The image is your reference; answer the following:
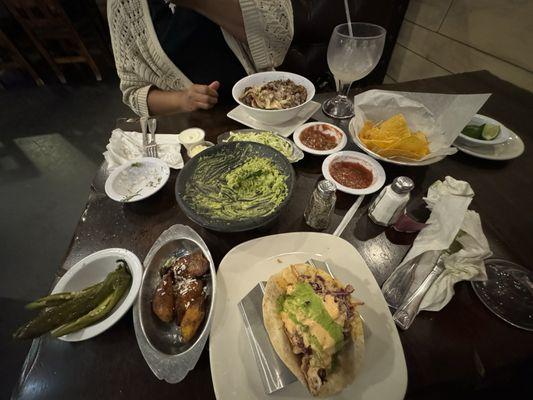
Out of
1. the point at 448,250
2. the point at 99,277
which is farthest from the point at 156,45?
the point at 448,250

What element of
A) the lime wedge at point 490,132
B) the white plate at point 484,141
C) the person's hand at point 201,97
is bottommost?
the white plate at point 484,141

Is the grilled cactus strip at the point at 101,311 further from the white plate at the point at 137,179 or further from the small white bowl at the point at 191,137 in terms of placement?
the small white bowl at the point at 191,137

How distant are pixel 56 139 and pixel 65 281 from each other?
3.87 m

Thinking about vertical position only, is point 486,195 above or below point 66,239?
above

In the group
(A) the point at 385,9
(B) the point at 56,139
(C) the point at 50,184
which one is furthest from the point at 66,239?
(A) the point at 385,9

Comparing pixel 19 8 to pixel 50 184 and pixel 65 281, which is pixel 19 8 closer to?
pixel 50 184

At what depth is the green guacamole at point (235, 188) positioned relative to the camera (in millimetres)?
1078

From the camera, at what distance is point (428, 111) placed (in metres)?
1.49

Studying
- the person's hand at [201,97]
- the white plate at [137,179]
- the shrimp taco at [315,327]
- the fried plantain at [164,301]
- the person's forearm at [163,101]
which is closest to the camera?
the shrimp taco at [315,327]

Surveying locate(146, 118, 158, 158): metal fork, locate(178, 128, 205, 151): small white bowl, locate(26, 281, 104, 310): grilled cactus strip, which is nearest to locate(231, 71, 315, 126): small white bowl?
locate(178, 128, 205, 151): small white bowl

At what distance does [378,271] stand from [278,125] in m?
1.05

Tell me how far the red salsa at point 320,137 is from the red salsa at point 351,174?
0.53 feet

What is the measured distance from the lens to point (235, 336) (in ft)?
2.74

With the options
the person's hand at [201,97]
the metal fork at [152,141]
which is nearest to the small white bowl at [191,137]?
the metal fork at [152,141]
